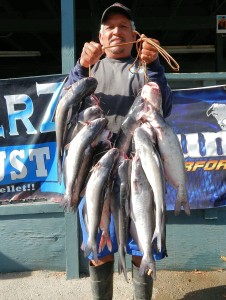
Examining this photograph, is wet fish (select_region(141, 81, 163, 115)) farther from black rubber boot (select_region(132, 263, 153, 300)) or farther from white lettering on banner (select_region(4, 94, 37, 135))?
white lettering on banner (select_region(4, 94, 37, 135))

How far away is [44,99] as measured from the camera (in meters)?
3.83

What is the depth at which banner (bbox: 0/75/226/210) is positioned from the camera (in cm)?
385

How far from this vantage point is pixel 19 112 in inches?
152

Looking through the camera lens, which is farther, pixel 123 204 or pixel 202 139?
pixel 202 139

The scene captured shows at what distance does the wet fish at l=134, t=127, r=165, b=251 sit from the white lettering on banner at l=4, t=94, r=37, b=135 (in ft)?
6.34

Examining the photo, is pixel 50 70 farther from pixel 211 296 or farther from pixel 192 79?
pixel 211 296

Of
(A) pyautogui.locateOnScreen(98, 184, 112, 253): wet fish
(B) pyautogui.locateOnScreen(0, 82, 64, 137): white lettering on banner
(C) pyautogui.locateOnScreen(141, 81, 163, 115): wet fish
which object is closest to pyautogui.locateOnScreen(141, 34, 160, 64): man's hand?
(C) pyautogui.locateOnScreen(141, 81, 163, 115): wet fish

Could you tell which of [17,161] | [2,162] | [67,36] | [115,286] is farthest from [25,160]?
[115,286]

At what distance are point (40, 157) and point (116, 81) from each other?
146cm

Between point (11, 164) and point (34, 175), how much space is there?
9.7 inches

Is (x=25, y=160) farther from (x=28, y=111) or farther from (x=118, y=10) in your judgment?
(x=118, y=10)

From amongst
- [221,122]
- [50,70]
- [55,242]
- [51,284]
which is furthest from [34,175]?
[50,70]

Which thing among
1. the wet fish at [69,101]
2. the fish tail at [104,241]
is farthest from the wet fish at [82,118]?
the fish tail at [104,241]

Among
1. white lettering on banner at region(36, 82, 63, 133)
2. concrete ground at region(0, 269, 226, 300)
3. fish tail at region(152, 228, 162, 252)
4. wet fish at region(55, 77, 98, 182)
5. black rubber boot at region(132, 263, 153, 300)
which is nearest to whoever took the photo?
fish tail at region(152, 228, 162, 252)
